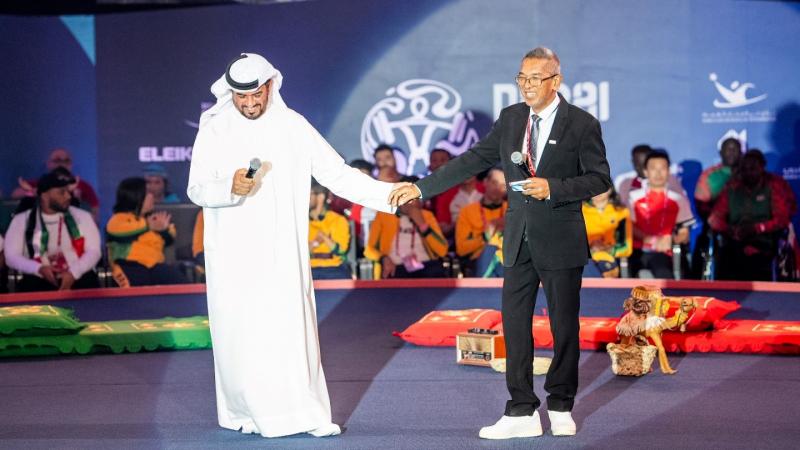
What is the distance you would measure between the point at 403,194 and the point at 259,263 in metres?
0.70

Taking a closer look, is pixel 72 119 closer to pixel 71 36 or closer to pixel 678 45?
pixel 71 36

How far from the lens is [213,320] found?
4949 mm

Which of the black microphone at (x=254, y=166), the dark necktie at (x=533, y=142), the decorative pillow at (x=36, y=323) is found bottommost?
the decorative pillow at (x=36, y=323)

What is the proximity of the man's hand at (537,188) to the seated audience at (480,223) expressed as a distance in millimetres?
4655

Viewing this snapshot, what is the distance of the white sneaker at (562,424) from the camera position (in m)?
4.68

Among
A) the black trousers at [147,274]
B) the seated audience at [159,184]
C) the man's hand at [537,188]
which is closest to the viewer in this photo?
the man's hand at [537,188]

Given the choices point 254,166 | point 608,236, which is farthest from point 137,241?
point 254,166

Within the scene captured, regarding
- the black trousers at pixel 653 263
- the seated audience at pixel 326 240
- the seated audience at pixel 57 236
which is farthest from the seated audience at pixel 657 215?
the seated audience at pixel 57 236

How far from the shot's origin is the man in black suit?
467 cm

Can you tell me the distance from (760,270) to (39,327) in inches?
211

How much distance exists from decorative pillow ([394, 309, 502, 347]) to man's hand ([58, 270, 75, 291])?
3.15 metres

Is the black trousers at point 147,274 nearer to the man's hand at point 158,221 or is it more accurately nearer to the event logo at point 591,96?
the man's hand at point 158,221

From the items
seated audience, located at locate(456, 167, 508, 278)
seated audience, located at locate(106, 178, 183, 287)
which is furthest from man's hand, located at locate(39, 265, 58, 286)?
seated audience, located at locate(456, 167, 508, 278)

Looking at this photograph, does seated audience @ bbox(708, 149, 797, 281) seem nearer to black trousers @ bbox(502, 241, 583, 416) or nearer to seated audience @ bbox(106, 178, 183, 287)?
seated audience @ bbox(106, 178, 183, 287)
